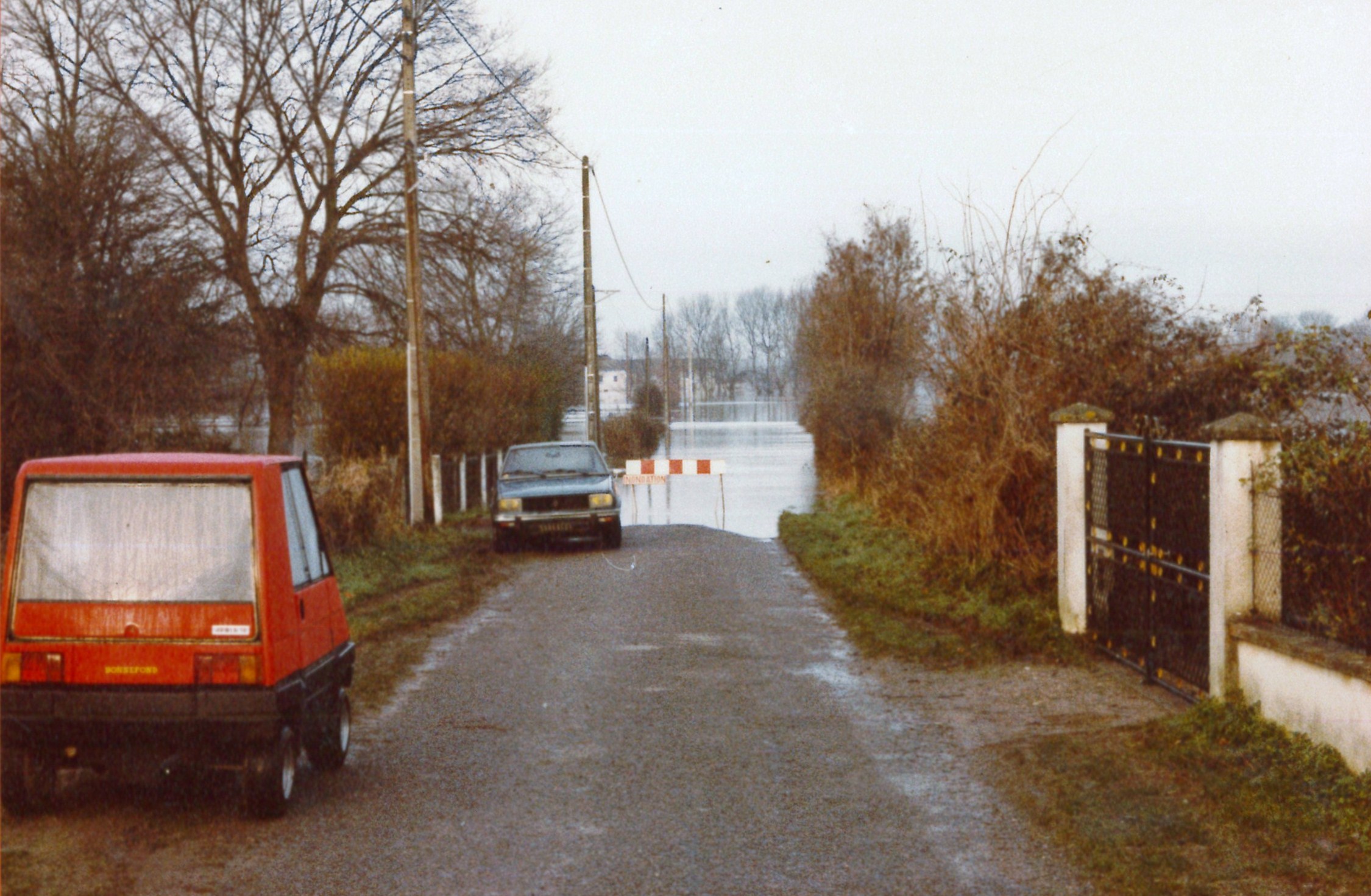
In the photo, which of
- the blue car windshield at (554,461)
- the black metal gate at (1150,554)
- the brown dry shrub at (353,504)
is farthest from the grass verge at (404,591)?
the black metal gate at (1150,554)

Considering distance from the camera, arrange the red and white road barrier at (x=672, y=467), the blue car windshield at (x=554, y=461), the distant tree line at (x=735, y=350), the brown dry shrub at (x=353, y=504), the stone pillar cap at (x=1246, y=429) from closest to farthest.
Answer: the stone pillar cap at (x=1246, y=429) < the brown dry shrub at (x=353, y=504) < the blue car windshield at (x=554, y=461) < the red and white road barrier at (x=672, y=467) < the distant tree line at (x=735, y=350)

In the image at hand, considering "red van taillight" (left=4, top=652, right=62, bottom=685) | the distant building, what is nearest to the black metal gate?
"red van taillight" (left=4, top=652, right=62, bottom=685)

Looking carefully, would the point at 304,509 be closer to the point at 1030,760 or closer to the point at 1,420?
the point at 1030,760

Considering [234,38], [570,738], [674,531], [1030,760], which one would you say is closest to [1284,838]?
[1030,760]

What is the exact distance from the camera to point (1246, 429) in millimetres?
7777

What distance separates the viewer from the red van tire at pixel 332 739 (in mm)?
7141

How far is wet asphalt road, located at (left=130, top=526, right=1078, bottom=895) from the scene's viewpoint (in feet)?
18.3

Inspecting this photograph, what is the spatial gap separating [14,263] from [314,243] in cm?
1573

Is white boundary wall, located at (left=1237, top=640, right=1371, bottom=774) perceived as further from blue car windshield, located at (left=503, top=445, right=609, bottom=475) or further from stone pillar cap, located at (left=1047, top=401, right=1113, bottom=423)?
blue car windshield, located at (left=503, top=445, right=609, bottom=475)

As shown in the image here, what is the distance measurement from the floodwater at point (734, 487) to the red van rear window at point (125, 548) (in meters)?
17.1

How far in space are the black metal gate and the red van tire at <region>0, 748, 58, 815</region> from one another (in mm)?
6345

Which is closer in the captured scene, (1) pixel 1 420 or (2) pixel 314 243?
(1) pixel 1 420

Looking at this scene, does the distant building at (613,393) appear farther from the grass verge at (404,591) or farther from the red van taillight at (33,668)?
the red van taillight at (33,668)

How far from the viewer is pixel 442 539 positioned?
21875mm
